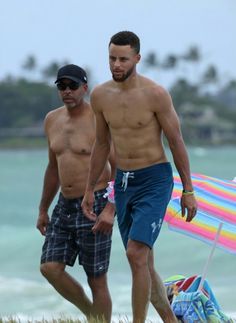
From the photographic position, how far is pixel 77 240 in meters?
7.33

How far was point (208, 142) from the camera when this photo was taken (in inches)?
A: 4390

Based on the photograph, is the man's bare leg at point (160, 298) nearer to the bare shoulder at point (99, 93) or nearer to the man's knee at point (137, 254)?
the man's knee at point (137, 254)

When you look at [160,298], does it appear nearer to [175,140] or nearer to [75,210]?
[75,210]

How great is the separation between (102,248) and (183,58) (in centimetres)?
11690

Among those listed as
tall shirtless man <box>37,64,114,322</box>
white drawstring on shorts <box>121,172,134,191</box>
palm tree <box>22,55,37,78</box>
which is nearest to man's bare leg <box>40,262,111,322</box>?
tall shirtless man <box>37,64,114,322</box>

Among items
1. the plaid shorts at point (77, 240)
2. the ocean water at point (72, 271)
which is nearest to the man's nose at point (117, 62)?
the plaid shorts at point (77, 240)

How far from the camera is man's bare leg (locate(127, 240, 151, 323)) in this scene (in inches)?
251

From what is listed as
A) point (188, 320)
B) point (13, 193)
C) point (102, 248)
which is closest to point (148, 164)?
point (102, 248)

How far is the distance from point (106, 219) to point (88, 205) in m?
0.15

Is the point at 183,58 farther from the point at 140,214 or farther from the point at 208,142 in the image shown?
the point at 140,214

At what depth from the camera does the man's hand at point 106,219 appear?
23.0ft

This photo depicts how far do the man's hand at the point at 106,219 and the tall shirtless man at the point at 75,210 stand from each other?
11 cm

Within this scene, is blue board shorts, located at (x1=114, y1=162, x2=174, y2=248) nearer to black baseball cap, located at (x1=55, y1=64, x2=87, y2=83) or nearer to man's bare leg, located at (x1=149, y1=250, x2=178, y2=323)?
man's bare leg, located at (x1=149, y1=250, x2=178, y2=323)

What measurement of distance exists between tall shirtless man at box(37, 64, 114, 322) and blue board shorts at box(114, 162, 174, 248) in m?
0.57
